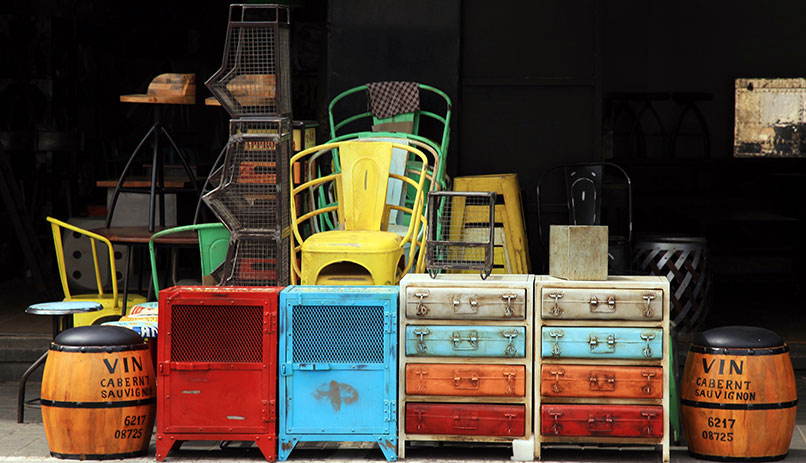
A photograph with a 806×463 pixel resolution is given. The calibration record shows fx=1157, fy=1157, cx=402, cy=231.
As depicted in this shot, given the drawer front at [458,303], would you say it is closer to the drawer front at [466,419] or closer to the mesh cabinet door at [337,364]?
the mesh cabinet door at [337,364]

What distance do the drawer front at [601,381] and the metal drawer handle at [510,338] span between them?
20 centimetres

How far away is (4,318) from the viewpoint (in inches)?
406

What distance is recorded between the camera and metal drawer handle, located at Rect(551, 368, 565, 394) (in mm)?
6656

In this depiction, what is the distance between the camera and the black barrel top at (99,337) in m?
6.72

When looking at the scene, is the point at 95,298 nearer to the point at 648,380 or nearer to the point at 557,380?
the point at 557,380

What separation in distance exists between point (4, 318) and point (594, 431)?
19.4 ft

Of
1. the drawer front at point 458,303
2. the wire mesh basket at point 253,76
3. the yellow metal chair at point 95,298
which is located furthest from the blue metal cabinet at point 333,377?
the yellow metal chair at point 95,298

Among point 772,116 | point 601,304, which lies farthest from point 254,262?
point 772,116

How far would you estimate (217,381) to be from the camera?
265 inches

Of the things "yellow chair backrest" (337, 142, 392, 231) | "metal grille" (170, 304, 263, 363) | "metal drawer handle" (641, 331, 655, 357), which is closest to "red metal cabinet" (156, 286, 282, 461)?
"metal grille" (170, 304, 263, 363)

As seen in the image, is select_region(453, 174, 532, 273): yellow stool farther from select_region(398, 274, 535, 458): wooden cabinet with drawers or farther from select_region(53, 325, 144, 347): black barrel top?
select_region(53, 325, 144, 347): black barrel top

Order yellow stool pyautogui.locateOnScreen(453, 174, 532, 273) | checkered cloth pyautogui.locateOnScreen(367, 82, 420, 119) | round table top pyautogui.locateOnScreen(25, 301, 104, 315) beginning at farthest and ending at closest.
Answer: checkered cloth pyautogui.locateOnScreen(367, 82, 420, 119)
yellow stool pyautogui.locateOnScreen(453, 174, 532, 273)
round table top pyautogui.locateOnScreen(25, 301, 104, 315)

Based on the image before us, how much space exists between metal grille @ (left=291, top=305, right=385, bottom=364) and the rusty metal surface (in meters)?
9.33

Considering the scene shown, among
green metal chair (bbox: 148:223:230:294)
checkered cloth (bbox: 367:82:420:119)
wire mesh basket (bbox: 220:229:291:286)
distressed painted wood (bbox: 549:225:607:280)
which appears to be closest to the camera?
distressed painted wood (bbox: 549:225:607:280)
